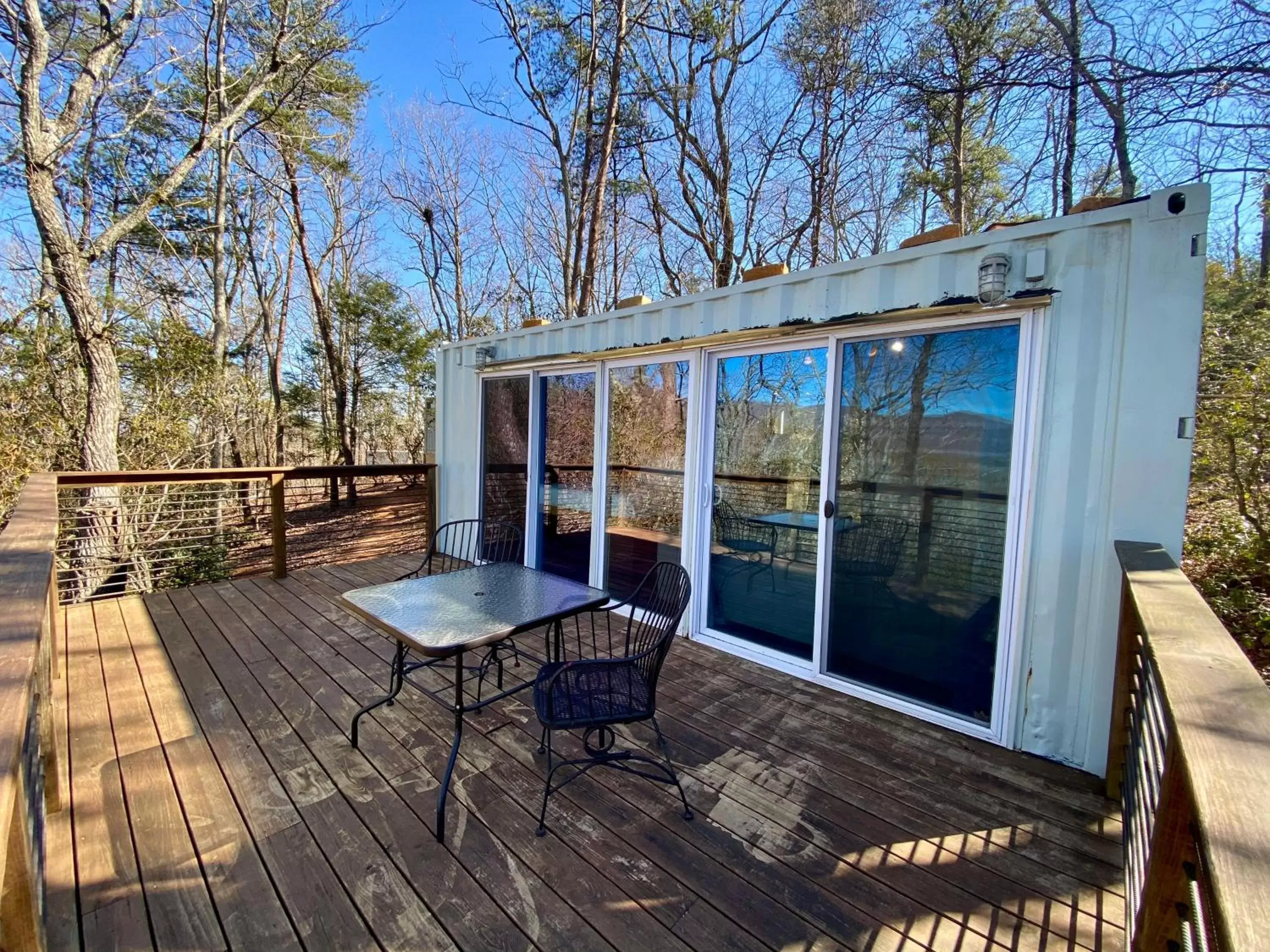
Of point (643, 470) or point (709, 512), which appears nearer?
point (709, 512)

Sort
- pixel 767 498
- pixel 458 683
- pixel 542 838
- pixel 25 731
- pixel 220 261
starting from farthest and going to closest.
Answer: pixel 220 261 → pixel 767 498 → pixel 458 683 → pixel 542 838 → pixel 25 731

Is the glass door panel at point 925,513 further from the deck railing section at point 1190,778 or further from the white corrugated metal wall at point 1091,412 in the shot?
the deck railing section at point 1190,778

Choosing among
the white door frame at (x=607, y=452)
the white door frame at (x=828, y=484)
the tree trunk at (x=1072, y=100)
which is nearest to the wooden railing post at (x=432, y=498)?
the white door frame at (x=828, y=484)

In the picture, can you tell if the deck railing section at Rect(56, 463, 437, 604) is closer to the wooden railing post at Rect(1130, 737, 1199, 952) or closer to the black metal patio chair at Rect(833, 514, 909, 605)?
the black metal patio chair at Rect(833, 514, 909, 605)

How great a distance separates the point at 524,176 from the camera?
10.6m

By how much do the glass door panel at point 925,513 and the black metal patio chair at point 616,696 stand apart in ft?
3.60

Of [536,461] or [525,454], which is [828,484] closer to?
[536,461]

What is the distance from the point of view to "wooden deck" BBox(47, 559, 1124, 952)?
4.69ft

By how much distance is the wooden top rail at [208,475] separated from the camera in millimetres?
3654

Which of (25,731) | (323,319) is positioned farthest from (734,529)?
(323,319)

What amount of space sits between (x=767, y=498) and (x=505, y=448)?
8.58ft

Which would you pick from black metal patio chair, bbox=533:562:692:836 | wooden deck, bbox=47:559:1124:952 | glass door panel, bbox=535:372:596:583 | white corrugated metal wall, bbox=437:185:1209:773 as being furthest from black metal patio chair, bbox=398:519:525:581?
white corrugated metal wall, bbox=437:185:1209:773

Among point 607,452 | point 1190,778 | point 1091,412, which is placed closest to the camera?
point 1190,778

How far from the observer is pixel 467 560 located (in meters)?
5.19
